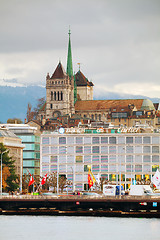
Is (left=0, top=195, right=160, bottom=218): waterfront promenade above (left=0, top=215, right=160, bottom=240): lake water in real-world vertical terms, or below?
above

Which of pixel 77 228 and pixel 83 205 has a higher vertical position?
pixel 83 205

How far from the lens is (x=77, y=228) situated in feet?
435

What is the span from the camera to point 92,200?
504ft

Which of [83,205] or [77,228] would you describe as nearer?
[77,228]

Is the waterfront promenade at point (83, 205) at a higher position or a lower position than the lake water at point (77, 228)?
higher

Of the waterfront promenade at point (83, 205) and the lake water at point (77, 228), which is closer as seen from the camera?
the lake water at point (77, 228)

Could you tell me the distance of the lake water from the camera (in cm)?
12338

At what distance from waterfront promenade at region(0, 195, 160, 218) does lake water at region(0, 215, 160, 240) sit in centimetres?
414

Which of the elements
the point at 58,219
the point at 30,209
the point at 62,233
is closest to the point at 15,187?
the point at 30,209

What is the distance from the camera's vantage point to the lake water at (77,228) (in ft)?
405

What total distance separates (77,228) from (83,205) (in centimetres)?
2305

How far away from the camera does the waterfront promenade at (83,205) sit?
153 meters

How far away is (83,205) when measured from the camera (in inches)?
6127

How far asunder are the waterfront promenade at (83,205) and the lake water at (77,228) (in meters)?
4.14
